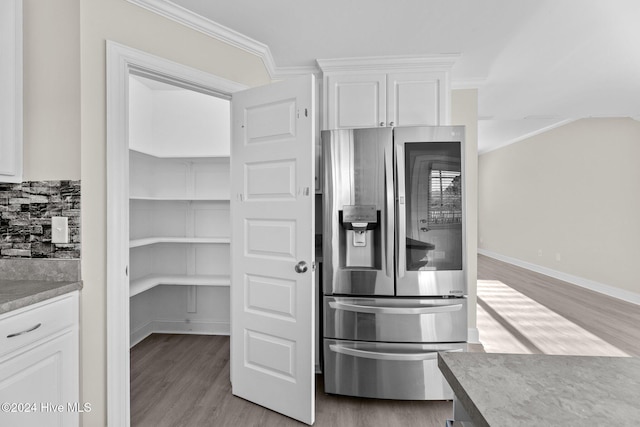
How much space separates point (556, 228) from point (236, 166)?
6220 millimetres

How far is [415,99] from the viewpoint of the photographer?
9.00ft

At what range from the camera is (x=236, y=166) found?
2.37 meters

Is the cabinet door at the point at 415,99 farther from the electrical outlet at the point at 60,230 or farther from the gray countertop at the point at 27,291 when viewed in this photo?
the gray countertop at the point at 27,291

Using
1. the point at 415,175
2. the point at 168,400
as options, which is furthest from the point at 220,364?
the point at 415,175

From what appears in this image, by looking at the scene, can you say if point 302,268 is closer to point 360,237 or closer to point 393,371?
point 360,237

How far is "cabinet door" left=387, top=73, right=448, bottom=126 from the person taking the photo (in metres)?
2.73

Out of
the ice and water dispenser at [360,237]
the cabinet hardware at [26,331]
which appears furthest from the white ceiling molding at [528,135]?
the cabinet hardware at [26,331]

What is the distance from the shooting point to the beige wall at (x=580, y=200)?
4.87 meters

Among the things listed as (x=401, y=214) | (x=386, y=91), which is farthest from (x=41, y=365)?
(x=386, y=91)

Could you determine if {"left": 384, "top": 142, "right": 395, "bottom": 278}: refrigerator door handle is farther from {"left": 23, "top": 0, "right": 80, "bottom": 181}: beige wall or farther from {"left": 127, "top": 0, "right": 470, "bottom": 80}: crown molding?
{"left": 23, "top": 0, "right": 80, "bottom": 181}: beige wall

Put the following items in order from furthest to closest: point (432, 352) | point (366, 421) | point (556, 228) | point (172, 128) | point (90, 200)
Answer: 1. point (556, 228)
2. point (172, 128)
3. point (432, 352)
4. point (366, 421)
5. point (90, 200)

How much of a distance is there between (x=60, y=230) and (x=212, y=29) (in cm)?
157

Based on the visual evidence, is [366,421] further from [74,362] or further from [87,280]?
[87,280]

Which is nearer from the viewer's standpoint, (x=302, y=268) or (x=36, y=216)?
(x=36, y=216)
